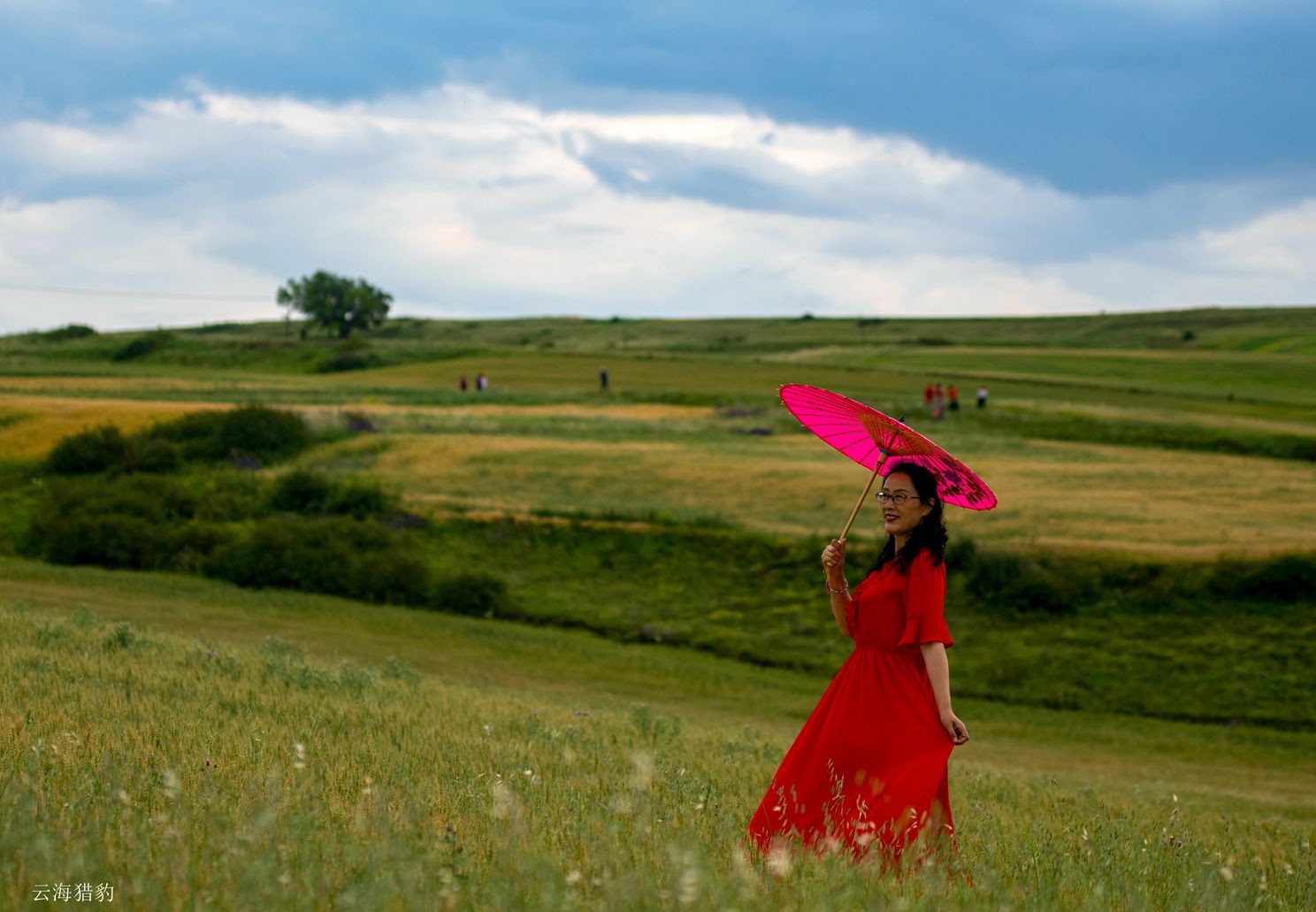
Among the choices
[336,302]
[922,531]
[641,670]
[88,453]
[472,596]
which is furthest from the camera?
[336,302]

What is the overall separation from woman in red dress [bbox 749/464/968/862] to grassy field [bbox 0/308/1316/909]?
0.60 meters

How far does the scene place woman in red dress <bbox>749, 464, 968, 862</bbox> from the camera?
677cm

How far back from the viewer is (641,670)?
2911 centimetres

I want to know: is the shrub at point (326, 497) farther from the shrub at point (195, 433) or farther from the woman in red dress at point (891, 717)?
the woman in red dress at point (891, 717)

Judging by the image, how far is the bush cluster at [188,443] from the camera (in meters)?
45.8

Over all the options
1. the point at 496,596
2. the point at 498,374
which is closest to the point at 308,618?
the point at 496,596

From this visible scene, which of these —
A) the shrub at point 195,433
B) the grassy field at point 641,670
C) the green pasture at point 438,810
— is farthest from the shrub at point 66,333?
the green pasture at point 438,810

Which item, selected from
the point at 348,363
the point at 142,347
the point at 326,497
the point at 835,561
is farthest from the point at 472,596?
the point at 142,347

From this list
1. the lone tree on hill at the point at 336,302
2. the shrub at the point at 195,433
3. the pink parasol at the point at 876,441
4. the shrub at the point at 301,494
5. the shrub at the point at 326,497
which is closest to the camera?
the pink parasol at the point at 876,441

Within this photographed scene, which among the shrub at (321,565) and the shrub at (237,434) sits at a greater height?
the shrub at (237,434)

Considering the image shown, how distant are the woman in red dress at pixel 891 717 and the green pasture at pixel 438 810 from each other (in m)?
0.41

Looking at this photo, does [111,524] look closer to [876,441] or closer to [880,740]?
[876,441]

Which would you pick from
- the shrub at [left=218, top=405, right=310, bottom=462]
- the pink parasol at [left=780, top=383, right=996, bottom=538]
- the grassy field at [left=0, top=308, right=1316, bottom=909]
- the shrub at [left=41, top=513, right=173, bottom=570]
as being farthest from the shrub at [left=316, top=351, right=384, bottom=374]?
the pink parasol at [left=780, top=383, right=996, bottom=538]

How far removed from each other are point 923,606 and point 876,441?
148 centimetres
